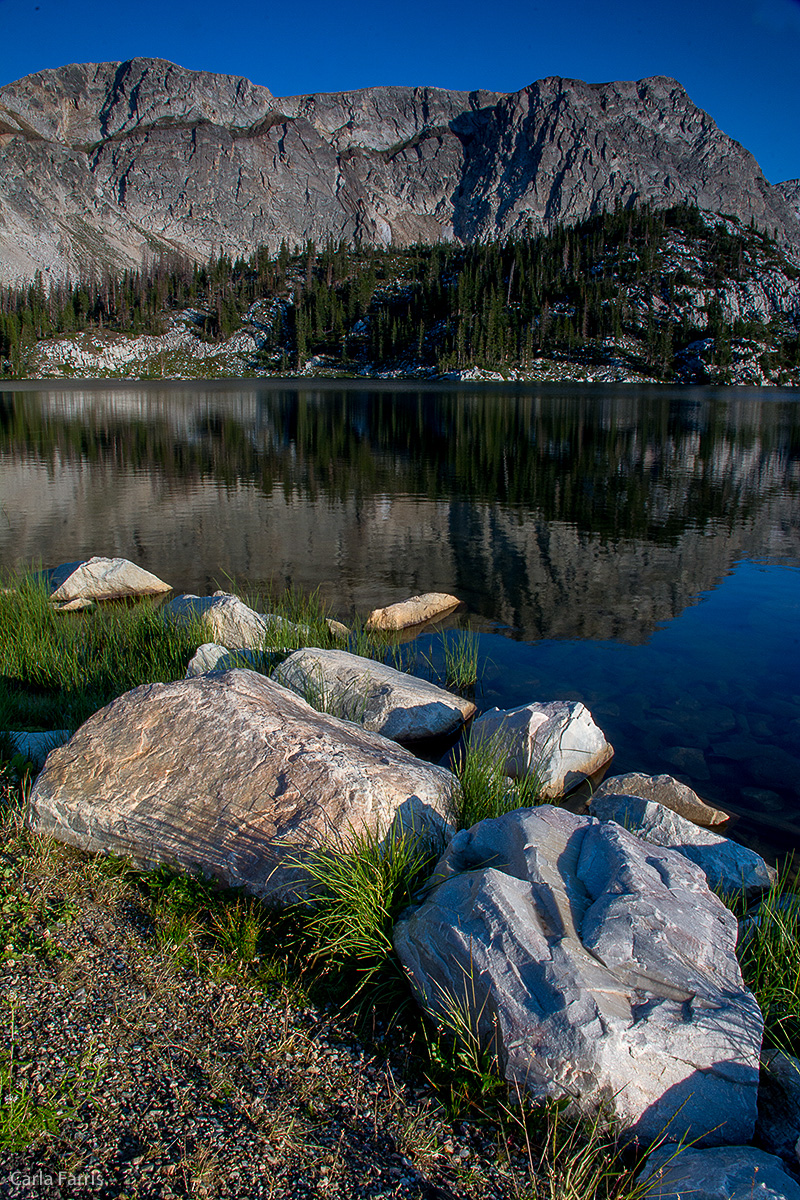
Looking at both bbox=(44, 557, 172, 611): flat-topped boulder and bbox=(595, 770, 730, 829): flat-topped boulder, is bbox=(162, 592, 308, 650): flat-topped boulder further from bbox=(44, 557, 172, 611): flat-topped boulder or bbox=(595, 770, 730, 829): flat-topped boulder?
bbox=(595, 770, 730, 829): flat-topped boulder

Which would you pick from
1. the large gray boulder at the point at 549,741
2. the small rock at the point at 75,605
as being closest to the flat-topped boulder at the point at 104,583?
the small rock at the point at 75,605

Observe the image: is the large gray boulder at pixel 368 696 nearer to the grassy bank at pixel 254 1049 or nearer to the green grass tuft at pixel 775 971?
the grassy bank at pixel 254 1049

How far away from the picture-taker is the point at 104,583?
1697cm

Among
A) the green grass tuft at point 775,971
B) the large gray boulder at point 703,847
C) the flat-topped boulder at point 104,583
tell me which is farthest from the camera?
the flat-topped boulder at point 104,583

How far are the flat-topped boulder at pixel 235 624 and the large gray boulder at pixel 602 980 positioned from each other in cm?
719

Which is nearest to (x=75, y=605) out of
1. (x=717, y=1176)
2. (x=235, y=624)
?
(x=235, y=624)

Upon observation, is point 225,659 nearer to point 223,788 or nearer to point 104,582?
point 223,788

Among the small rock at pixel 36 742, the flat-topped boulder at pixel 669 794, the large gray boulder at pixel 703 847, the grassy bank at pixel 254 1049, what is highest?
the small rock at pixel 36 742

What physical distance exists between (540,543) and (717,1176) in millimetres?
20589

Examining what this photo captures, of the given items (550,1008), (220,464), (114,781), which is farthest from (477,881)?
(220,464)

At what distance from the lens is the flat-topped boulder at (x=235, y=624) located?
458 inches

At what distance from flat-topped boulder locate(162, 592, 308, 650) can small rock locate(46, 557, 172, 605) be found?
5.13 m

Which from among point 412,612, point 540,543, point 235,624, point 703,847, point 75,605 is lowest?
point 703,847

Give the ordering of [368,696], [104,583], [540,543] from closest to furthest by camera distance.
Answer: [368,696] < [104,583] < [540,543]
